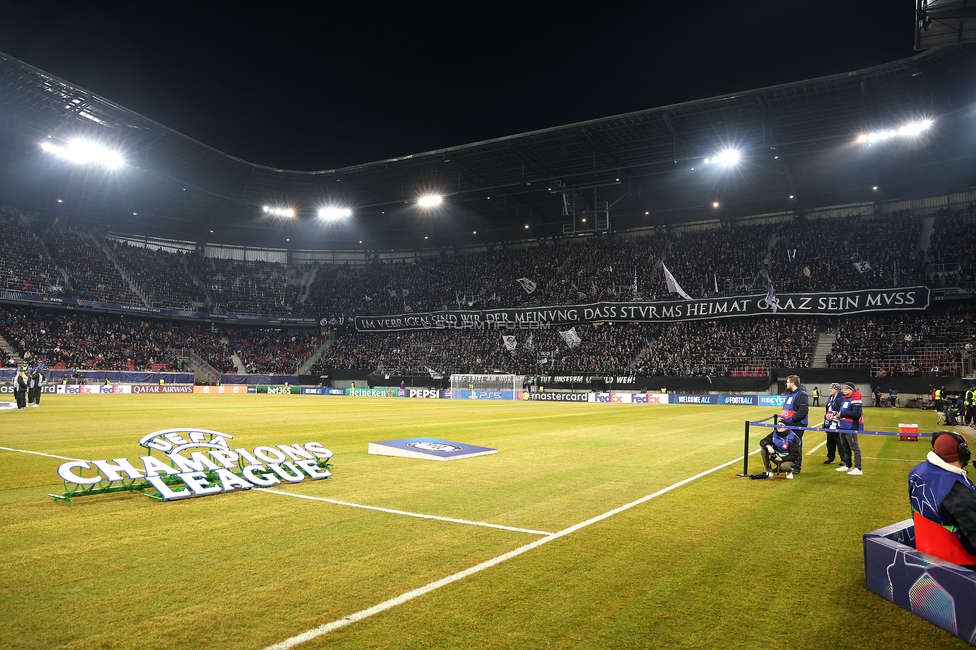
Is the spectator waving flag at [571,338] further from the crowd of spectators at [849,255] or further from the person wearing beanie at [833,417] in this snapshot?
the person wearing beanie at [833,417]

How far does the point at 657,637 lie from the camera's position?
160 inches

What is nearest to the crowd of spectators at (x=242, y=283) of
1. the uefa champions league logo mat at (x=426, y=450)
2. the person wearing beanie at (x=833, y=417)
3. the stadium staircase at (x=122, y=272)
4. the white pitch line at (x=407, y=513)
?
the stadium staircase at (x=122, y=272)

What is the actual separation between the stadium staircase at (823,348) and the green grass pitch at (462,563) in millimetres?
35817

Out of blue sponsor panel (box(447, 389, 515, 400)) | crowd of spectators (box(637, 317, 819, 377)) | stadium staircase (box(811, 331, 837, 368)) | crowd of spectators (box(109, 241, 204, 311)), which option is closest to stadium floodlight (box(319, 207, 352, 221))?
crowd of spectators (box(109, 241, 204, 311))

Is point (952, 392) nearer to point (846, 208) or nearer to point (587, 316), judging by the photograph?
point (846, 208)

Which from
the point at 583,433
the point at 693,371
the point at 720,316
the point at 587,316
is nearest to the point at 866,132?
the point at 720,316

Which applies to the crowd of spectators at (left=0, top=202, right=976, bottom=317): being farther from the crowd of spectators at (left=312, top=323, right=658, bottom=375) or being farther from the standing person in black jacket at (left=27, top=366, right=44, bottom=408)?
the standing person in black jacket at (left=27, top=366, right=44, bottom=408)

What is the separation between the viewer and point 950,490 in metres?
4.52

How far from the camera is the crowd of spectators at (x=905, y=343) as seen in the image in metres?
39.2

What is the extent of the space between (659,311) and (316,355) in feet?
130

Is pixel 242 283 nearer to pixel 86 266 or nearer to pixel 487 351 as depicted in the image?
pixel 86 266

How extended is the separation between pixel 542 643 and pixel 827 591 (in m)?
2.93

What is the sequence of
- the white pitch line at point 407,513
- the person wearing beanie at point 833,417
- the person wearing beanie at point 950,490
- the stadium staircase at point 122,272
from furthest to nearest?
the stadium staircase at point 122,272 < the person wearing beanie at point 833,417 < the white pitch line at point 407,513 < the person wearing beanie at point 950,490

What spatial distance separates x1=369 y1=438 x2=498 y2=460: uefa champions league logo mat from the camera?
12938 millimetres
